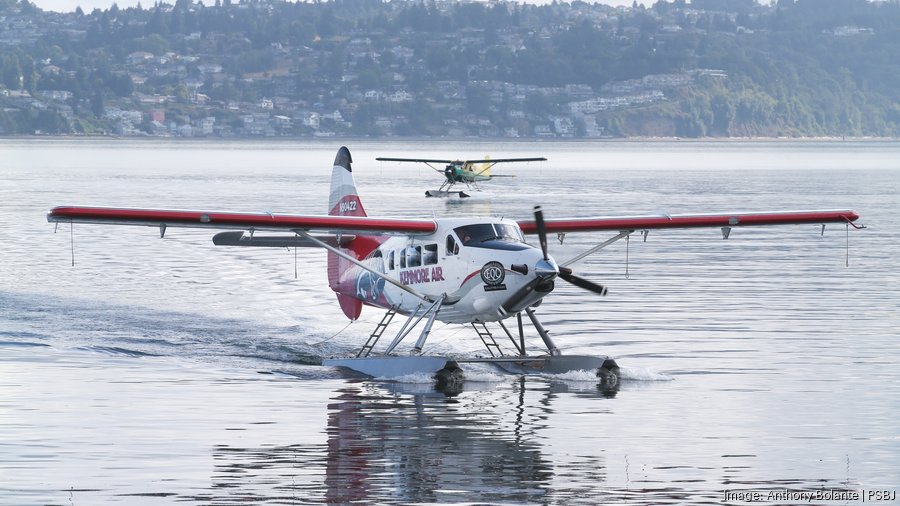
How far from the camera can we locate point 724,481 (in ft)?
43.4

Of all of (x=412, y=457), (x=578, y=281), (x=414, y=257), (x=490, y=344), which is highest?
(x=414, y=257)

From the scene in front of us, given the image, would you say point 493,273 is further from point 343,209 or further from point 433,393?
point 343,209

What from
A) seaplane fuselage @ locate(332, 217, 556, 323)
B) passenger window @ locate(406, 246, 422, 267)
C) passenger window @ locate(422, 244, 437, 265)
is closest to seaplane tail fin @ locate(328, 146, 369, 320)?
seaplane fuselage @ locate(332, 217, 556, 323)

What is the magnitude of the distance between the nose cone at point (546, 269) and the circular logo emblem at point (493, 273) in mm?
567

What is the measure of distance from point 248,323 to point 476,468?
41.2 feet

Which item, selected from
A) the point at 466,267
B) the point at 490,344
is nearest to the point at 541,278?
the point at 466,267

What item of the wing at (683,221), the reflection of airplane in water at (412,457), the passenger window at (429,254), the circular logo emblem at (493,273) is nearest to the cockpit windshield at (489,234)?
the circular logo emblem at (493,273)

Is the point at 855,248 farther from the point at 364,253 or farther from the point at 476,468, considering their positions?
the point at 476,468

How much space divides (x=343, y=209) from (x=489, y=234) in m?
6.12

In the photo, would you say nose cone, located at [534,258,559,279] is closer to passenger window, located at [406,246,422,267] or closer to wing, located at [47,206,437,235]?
wing, located at [47,206,437,235]

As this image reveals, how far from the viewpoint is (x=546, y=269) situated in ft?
58.9

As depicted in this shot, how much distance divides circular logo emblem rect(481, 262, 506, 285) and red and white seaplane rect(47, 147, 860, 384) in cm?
1

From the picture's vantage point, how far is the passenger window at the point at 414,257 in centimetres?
2020

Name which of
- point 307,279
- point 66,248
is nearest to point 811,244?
point 307,279
